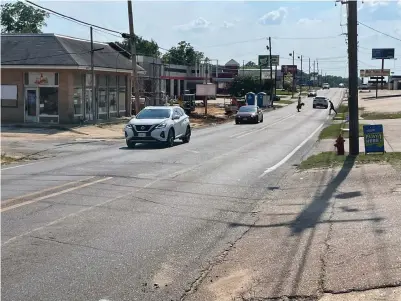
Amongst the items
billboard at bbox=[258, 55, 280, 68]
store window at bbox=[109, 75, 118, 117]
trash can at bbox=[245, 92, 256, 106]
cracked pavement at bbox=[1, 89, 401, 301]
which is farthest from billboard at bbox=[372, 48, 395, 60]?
cracked pavement at bbox=[1, 89, 401, 301]

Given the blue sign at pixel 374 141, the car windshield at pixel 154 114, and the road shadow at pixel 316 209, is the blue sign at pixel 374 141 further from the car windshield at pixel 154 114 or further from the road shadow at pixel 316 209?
the car windshield at pixel 154 114

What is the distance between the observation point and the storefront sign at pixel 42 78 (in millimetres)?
36906

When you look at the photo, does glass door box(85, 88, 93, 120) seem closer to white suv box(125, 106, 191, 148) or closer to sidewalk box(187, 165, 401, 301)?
white suv box(125, 106, 191, 148)

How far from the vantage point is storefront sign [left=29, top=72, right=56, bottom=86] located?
121ft

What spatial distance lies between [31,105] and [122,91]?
9.56 m

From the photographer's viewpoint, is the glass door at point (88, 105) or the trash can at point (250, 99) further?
the trash can at point (250, 99)

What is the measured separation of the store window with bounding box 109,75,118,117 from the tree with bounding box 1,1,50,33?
51.7 metres

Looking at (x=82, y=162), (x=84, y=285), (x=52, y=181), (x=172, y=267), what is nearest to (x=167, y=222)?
(x=172, y=267)

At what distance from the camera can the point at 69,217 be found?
368 inches

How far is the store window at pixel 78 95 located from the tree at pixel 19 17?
56689mm

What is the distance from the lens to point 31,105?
37.7 metres

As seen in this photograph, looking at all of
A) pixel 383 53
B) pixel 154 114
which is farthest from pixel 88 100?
pixel 383 53

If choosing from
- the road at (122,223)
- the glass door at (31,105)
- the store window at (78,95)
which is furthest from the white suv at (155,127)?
the glass door at (31,105)

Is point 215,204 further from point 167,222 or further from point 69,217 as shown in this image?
point 69,217
